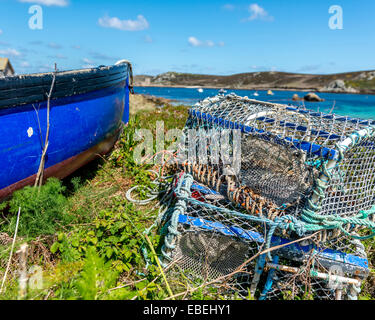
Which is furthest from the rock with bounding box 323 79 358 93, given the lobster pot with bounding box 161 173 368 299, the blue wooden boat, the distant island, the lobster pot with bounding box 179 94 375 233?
the lobster pot with bounding box 161 173 368 299

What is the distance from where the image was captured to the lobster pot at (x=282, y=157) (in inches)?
87.7

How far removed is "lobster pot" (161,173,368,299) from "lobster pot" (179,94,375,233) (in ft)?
0.95

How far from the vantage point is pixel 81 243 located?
8.88ft

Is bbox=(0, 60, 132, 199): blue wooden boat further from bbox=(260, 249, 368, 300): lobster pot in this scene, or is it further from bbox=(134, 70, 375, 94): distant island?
bbox=(134, 70, 375, 94): distant island

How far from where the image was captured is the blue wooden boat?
122 inches

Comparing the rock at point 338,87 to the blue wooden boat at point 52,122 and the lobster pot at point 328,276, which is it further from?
the lobster pot at point 328,276

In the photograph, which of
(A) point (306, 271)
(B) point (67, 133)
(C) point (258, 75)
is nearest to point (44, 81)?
(B) point (67, 133)

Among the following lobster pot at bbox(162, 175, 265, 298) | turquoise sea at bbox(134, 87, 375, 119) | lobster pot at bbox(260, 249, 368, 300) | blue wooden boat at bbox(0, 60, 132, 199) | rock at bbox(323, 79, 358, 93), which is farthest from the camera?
rock at bbox(323, 79, 358, 93)

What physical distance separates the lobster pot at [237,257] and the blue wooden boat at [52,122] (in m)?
1.96

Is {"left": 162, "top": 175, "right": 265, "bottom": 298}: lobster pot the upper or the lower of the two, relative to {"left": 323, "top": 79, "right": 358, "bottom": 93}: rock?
lower

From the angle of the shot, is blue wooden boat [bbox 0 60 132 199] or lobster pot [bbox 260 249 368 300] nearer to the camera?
lobster pot [bbox 260 249 368 300]

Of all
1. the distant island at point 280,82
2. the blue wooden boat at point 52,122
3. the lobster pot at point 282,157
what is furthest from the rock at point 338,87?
the blue wooden boat at point 52,122
